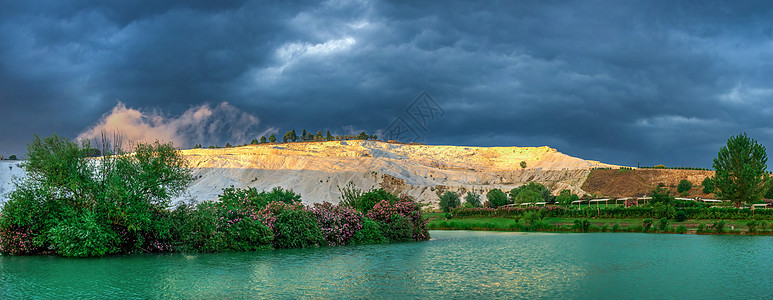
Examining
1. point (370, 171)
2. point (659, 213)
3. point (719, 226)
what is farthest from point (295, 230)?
point (370, 171)

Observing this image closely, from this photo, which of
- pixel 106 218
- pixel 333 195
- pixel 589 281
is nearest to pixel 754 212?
pixel 589 281

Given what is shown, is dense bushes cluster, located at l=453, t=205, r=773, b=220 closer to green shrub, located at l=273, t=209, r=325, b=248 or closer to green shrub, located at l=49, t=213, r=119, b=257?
green shrub, located at l=273, t=209, r=325, b=248

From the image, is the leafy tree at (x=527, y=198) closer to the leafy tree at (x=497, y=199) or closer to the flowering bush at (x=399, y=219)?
the leafy tree at (x=497, y=199)

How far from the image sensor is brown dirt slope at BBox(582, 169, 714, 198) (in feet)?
284

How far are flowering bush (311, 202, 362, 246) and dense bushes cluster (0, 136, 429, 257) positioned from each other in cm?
103

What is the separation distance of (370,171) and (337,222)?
62.3 m

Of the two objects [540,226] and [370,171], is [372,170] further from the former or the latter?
[540,226]

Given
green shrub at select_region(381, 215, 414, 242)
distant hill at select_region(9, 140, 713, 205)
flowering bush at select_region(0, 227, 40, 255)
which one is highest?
distant hill at select_region(9, 140, 713, 205)

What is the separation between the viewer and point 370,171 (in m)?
89.9

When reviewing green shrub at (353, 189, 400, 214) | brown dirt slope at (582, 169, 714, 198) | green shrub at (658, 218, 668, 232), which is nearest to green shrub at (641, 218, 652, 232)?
green shrub at (658, 218, 668, 232)

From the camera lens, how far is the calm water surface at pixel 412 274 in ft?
42.4

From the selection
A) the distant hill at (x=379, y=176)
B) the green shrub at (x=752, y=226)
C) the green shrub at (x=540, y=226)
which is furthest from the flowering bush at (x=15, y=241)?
the distant hill at (x=379, y=176)

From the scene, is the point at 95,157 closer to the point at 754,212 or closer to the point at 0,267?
the point at 0,267

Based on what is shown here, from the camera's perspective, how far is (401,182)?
85.9m
